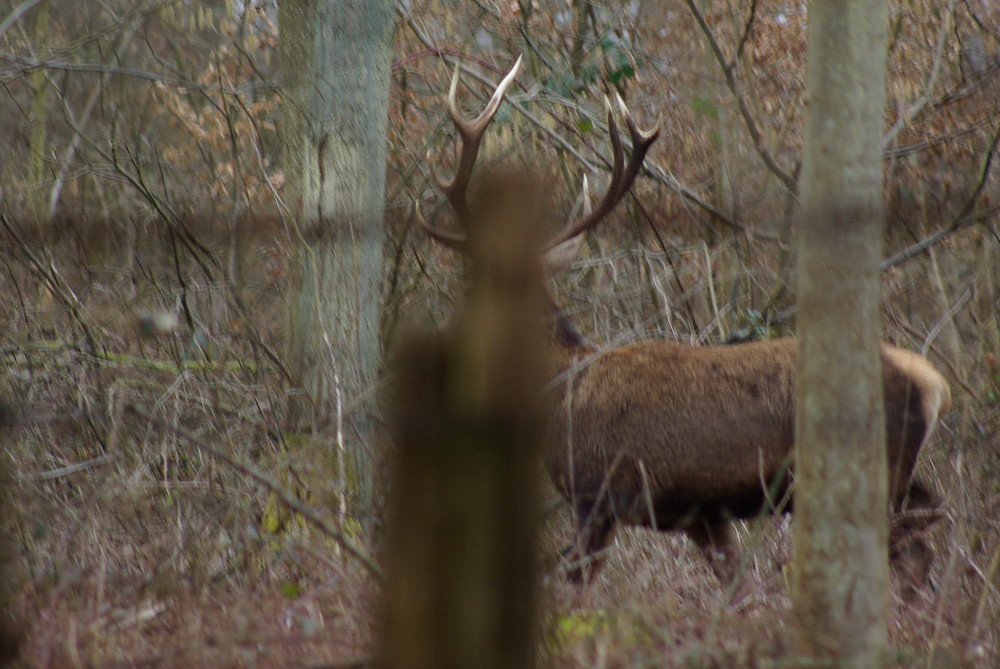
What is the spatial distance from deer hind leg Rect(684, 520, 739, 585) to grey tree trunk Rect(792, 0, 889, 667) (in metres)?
2.62

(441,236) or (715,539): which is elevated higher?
(441,236)

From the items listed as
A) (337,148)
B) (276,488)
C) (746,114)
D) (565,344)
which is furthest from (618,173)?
(276,488)

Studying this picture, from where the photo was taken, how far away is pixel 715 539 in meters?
5.59

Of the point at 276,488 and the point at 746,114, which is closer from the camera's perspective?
the point at 276,488

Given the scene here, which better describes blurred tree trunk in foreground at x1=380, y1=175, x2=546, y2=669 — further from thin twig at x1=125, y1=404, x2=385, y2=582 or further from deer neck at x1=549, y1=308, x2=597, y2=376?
deer neck at x1=549, y1=308, x2=597, y2=376

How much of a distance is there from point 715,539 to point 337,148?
8.73 ft

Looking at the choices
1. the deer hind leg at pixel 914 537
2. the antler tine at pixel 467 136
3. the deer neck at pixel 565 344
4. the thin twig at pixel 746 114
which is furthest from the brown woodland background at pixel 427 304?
the deer neck at pixel 565 344

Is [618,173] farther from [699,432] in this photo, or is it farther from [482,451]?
[482,451]

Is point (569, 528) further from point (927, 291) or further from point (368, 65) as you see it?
point (927, 291)

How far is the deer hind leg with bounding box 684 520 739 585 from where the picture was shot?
214 inches

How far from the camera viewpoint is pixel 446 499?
1.47 m

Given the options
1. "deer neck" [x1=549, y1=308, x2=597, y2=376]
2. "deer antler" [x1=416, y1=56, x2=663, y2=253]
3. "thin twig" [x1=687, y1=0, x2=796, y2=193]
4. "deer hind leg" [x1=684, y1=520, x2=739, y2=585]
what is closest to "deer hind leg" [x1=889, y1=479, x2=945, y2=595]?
"deer hind leg" [x1=684, y1=520, x2=739, y2=585]

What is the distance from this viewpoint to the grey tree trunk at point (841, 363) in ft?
8.77

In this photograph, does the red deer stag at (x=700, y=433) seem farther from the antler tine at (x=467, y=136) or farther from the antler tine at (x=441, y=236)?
the antler tine at (x=467, y=136)
